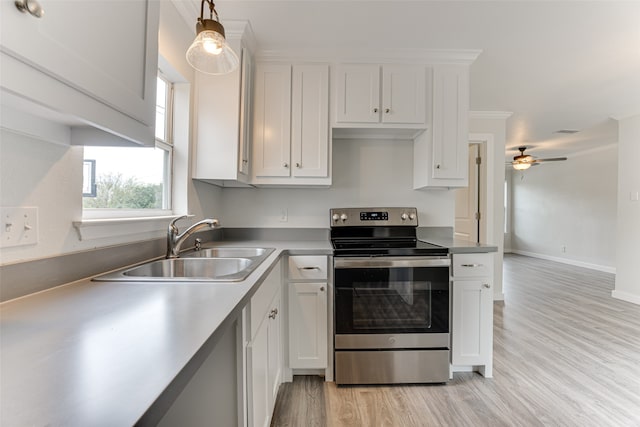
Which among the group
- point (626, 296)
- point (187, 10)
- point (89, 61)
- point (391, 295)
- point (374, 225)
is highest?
point (187, 10)

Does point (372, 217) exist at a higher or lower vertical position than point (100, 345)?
higher

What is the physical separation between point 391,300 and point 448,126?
4.56ft

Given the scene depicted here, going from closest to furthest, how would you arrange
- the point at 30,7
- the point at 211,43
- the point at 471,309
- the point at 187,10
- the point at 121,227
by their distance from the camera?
the point at 30,7
the point at 211,43
the point at 121,227
the point at 187,10
the point at 471,309

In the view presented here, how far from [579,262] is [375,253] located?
6494mm

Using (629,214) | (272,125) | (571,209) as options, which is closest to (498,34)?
(272,125)

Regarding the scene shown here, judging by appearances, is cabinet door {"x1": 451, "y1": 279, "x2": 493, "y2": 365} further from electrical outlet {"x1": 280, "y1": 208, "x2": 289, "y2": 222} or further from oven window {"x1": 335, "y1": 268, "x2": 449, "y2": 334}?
electrical outlet {"x1": 280, "y1": 208, "x2": 289, "y2": 222}

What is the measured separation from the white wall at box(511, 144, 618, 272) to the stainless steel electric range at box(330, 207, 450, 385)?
5732mm

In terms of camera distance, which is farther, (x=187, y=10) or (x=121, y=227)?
(x=187, y=10)

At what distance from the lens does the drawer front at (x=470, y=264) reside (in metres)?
1.95

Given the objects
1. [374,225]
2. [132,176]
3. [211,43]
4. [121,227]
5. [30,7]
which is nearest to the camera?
[30,7]

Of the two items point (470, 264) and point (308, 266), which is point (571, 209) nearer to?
point (470, 264)

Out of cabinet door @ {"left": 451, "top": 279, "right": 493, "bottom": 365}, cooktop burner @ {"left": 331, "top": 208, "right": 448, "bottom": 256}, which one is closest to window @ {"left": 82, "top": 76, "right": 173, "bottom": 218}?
cooktop burner @ {"left": 331, "top": 208, "right": 448, "bottom": 256}

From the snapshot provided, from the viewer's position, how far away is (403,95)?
223cm

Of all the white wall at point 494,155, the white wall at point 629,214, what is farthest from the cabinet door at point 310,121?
the white wall at point 629,214
